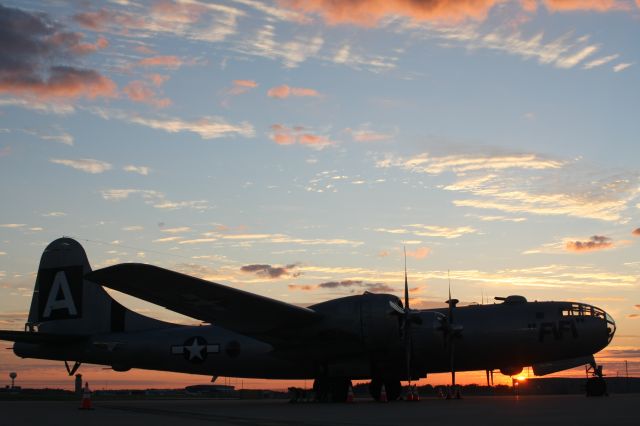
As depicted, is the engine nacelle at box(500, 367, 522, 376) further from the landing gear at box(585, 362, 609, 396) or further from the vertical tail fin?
the vertical tail fin

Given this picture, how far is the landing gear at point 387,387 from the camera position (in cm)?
2945

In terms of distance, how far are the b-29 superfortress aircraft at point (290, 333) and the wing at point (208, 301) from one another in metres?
0.04

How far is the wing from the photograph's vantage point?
23.9m

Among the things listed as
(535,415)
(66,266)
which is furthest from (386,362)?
(66,266)

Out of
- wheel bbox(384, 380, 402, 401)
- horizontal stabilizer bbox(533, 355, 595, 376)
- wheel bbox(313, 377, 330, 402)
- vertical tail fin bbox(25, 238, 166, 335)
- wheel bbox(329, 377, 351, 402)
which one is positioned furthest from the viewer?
vertical tail fin bbox(25, 238, 166, 335)

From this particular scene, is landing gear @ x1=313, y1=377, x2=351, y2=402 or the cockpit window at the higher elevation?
the cockpit window

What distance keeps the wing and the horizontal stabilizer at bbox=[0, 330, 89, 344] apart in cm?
673

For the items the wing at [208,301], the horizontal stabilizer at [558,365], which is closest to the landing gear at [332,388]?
the wing at [208,301]

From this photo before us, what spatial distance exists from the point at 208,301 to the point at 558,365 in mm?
15677

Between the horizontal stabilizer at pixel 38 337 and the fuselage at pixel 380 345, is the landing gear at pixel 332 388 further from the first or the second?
the horizontal stabilizer at pixel 38 337

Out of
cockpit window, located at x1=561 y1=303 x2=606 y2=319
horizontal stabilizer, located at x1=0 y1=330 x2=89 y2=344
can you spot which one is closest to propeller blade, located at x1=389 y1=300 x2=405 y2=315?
cockpit window, located at x1=561 y1=303 x2=606 y2=319

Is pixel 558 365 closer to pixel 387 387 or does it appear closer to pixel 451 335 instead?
pixel 451 335

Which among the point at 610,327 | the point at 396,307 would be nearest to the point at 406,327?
the point at 396,307

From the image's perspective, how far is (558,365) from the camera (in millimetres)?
31188
